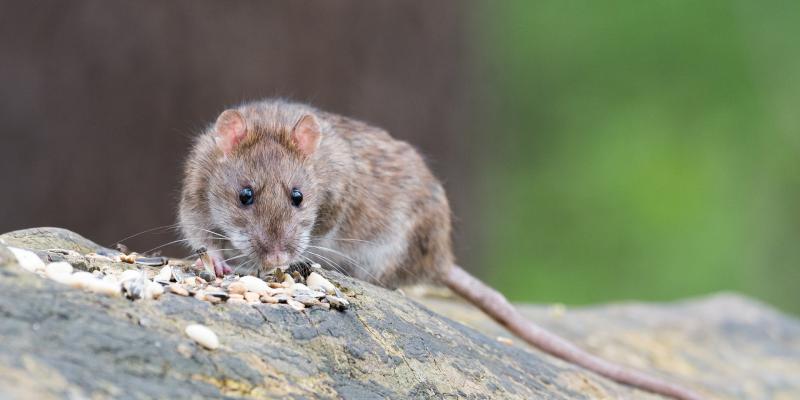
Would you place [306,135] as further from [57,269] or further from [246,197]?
[57,269]

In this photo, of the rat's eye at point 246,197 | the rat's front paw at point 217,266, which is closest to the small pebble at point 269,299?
the rat's front paw at point 217,266

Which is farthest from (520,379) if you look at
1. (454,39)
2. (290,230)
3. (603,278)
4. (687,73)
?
(687,73)

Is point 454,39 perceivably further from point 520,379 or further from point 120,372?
point 120,372

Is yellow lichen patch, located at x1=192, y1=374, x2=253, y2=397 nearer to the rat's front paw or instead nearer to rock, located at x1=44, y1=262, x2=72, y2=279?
rock, located at x1=44, y1=262, x2=72, y2=279

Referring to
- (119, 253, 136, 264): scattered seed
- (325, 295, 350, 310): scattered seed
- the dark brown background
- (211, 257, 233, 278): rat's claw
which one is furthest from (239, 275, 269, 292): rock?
the dark brown background

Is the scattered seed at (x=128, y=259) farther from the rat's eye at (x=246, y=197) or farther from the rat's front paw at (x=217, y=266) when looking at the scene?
the rat's eye at (x=246, y=197)

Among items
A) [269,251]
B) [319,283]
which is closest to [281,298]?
[319,283]

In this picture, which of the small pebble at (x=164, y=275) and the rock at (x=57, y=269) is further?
the small pebble at (x=164, y=275)
